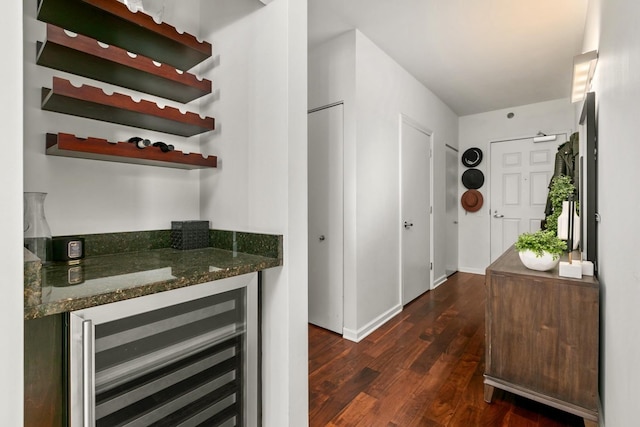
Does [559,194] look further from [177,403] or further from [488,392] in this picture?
[177,403]

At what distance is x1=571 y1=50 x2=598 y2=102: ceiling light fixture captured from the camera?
1746 millimetres

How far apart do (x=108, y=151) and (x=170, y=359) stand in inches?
31.1

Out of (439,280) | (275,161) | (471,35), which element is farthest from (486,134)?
(275,161)

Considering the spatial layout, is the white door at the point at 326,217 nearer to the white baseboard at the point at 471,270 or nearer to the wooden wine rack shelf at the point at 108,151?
the wooden wine rack shelf at the point at 108,151

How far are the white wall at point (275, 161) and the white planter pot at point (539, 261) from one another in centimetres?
127

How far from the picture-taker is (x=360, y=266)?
2689 millimetres

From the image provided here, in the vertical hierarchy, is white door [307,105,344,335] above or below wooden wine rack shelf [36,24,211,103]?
below

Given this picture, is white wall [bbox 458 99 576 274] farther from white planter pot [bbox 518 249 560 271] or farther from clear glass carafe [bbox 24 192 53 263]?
clear glass carafe [bbox 24 192 53 263]

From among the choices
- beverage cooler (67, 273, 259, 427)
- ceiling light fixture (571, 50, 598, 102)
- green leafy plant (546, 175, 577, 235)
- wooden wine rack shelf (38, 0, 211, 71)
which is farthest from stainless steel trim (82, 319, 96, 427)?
green leafy plant (546, 175, 577, 235)

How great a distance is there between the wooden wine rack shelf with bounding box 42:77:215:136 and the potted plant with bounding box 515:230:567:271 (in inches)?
70.9

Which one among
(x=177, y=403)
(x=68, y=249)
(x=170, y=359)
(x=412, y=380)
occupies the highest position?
(x=68, y=249)

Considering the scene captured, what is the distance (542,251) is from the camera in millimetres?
1709

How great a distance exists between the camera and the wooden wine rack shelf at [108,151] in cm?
109
